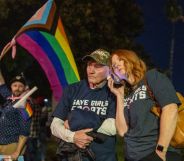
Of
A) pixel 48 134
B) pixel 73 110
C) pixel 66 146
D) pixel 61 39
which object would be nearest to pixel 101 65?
pixel 73 110

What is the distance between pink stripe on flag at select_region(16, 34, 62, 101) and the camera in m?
7.73

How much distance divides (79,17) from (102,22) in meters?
1.28

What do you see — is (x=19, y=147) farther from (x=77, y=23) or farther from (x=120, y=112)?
(x=77, y=23)

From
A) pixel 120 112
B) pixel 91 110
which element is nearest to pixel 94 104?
pixel 91 110

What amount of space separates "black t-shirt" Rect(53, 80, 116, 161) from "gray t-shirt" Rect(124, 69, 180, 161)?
1.95 feet

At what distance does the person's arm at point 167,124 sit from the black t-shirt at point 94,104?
0.83 m

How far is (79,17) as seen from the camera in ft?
87.6

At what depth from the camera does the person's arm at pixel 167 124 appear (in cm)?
374

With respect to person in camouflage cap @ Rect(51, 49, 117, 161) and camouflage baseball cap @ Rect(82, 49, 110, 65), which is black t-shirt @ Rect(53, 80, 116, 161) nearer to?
person in camouflage cap @ Rect(51, 49, 117, 161)

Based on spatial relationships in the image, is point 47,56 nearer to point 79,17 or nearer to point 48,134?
point 48,134

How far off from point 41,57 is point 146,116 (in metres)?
4.68

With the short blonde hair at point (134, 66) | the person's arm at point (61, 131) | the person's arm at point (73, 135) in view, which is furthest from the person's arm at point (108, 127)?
the short blonde hair at point (134, 66)

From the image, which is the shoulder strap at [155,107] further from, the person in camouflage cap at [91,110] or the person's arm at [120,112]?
the person in camouflage cap at [91,110]

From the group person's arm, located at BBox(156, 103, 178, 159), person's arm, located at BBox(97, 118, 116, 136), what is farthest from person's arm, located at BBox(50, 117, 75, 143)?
person's arm, located at BBox(156, 103, 178, 159)
